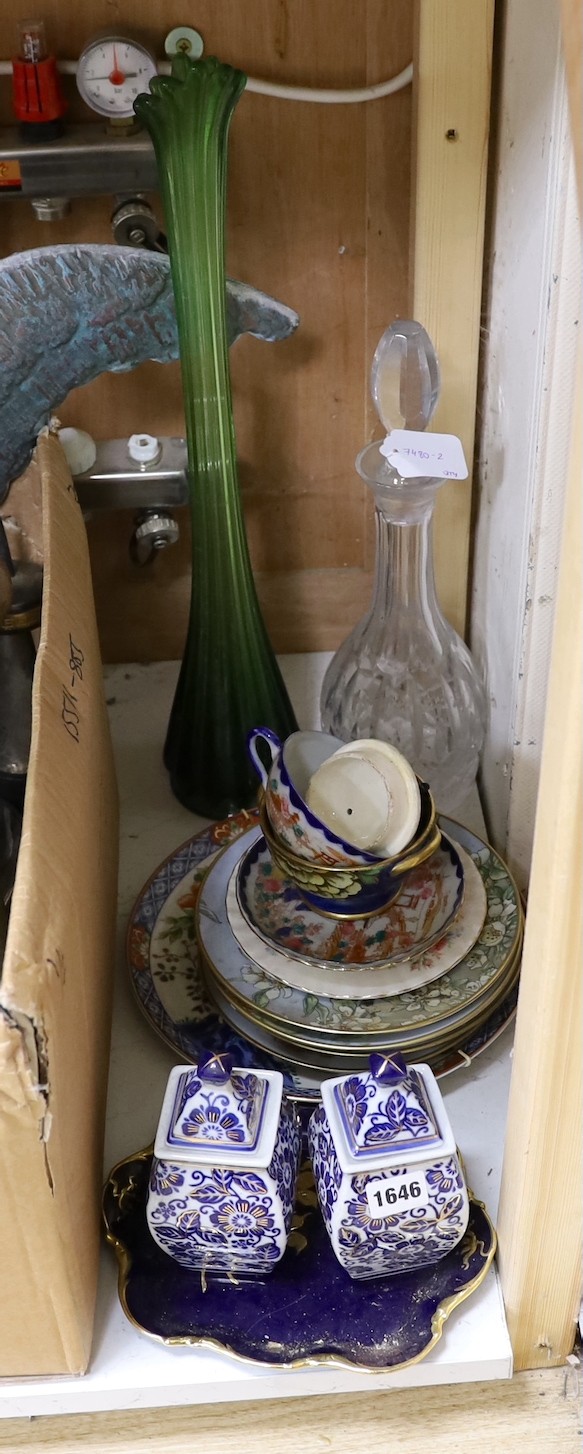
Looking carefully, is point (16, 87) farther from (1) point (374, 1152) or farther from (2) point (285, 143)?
(1) point (374, 1152)

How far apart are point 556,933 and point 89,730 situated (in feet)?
1.01

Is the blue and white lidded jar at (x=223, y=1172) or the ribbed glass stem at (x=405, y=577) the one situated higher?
the ribbed glass stem at (x=405, y=577)

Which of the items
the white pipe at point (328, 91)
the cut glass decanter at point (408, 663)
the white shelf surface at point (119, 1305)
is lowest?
the white shelf surface at point (119, 1305)

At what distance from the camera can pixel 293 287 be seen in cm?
98

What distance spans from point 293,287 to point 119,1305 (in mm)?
728

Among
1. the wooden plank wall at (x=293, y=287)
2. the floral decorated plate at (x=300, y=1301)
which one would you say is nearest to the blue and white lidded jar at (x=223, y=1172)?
the floral decorated plate at (x=300, y=1301)

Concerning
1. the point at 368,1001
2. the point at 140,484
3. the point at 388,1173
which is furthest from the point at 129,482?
the point at 388,1173

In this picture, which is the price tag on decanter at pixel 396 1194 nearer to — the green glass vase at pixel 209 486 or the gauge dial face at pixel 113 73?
the green glass vase at pixel 209 486

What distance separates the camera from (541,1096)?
55cm

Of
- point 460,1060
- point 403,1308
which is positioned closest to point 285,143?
point 460,1060

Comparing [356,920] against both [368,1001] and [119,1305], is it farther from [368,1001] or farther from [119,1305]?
[119,1305]

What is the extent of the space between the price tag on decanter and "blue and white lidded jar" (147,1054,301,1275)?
0.05 meters

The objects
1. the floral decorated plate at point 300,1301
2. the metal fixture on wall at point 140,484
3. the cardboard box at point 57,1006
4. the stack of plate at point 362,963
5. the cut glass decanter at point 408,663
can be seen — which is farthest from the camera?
the metal fixture on wall at point 140,484

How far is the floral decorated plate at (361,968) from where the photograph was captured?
2.36ft
